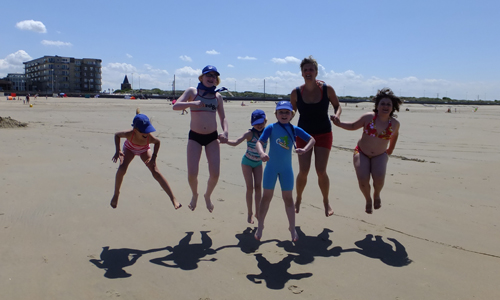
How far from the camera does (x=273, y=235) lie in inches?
215

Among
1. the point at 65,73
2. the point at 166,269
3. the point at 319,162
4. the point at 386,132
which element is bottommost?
the point at 166,269

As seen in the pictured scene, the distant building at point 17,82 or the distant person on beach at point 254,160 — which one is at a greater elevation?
the distant building at point 17,82

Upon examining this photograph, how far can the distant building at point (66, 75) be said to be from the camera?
118 m

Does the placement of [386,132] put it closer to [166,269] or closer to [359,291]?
[359,291]

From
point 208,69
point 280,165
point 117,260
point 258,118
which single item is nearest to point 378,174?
point 280,165

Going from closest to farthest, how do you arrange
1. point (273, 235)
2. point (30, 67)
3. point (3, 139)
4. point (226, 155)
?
point (273, 235)
point (226, 155)
point (3, 139)
point (30, 67)

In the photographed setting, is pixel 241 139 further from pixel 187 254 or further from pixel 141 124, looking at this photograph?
pixel 187 254

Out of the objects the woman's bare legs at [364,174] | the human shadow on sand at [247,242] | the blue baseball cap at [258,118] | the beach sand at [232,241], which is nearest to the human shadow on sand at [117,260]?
the beach sand at [232,241]

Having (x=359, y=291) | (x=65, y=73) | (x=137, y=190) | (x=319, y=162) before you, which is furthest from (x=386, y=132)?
(x=65, y=73)

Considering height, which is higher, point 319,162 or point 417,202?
point 319,162

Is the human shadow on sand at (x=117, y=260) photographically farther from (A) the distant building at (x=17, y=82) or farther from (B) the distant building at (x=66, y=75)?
(A) the distant building at (x=17, y=82)

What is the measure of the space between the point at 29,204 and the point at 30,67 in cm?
14639

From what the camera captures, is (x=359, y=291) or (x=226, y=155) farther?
(x=226, y=155)

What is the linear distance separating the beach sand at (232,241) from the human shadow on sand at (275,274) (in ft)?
0.07
